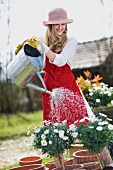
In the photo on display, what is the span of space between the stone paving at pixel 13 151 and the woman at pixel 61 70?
5.91 ft

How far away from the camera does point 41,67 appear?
391 centimetres

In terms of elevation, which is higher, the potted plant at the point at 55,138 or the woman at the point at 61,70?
the woman at the point at 61,70

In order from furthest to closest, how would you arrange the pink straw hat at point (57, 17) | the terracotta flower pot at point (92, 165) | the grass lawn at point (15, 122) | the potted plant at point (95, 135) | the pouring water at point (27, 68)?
the grass lawn at point (15, 122) < the pink straw hat at point (57, 17) < the terracotta flower pot at point (92, 165) < the pouring water at point (27, 68) < the potted plant at point (95, 135)

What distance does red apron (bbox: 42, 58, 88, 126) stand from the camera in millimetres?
4086

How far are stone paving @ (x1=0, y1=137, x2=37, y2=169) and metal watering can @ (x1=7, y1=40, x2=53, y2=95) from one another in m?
2.00

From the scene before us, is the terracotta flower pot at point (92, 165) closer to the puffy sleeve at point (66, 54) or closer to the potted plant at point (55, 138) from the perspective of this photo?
the potted plant at point (55, 138)

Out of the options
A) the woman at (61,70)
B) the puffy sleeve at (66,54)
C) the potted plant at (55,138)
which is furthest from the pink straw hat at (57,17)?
the potted plant at (55,138)

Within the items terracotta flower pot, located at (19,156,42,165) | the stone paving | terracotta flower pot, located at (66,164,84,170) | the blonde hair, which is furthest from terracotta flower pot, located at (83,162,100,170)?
the stone paving

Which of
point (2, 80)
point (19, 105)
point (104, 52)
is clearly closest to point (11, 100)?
point (19, 105)

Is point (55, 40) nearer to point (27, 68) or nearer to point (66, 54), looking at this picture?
point (66, 54)

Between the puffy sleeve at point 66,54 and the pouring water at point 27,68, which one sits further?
the puffy sleeve at point 66,54

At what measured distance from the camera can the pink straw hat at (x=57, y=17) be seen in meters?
4.11

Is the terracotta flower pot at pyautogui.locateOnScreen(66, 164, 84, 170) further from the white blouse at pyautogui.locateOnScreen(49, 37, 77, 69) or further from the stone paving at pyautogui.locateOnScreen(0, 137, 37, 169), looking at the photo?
the stone paving at pyautogui.locateOnScreen(0, 137, 37, 169)

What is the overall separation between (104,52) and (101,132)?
11.4m
